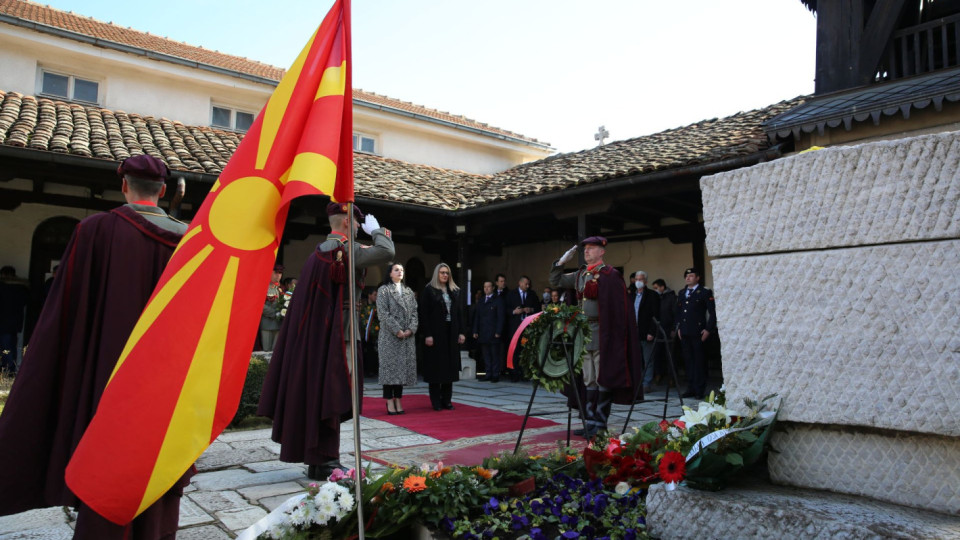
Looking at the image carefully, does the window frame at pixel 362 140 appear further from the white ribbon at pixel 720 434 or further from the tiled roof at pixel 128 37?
the white ribbon at pixel 720 434

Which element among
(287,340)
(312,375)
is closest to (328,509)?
(312,375)

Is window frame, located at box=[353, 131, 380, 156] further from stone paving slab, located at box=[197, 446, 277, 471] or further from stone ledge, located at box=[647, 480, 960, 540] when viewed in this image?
stone ledge, located at box=[647, 480, 960, 540]

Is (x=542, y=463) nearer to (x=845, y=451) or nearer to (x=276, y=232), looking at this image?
(x=845, y=451)

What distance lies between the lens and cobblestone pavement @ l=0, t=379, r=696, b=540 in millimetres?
2984

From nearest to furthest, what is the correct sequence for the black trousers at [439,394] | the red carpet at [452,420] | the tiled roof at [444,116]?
the red carpet at [452,420] → the black trousers at [439,394] → the tiled roof at [444,116]

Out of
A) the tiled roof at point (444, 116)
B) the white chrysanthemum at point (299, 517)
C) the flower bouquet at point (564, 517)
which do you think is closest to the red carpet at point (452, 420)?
the flower bouquet at point (564, 517)

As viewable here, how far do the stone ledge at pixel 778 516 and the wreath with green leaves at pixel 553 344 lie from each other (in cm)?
225

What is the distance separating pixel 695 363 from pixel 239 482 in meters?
6.72

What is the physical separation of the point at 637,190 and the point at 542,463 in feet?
22.8

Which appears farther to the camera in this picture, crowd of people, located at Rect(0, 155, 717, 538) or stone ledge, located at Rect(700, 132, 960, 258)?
crowd of people, located at Rect(0, 155, 717, 538)

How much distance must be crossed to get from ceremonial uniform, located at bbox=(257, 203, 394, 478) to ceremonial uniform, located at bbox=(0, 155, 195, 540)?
1.63 meters

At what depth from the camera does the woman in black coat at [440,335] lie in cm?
737

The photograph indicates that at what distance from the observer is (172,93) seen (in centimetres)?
1239

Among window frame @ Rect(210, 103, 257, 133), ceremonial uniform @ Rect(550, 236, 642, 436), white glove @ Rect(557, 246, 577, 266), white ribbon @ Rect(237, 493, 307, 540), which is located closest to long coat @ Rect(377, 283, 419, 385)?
ceremonial uniform @ Rect(550, 236, 642, 436)
